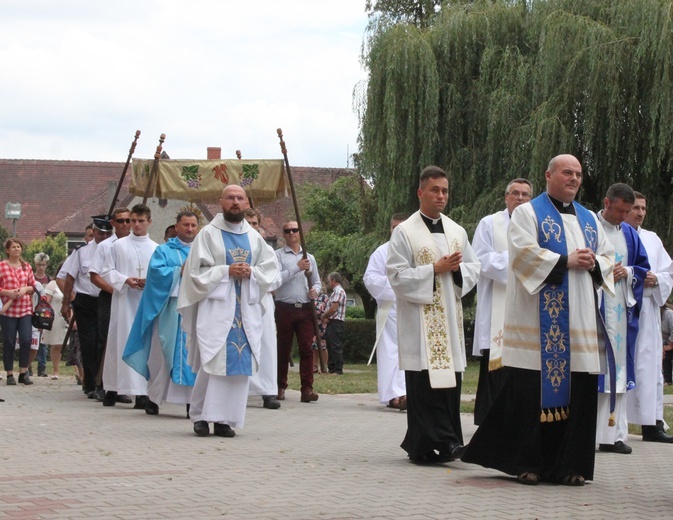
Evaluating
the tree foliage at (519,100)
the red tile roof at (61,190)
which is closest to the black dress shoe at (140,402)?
the tree foliage at (519,100)

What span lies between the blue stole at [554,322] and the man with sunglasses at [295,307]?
6.58m

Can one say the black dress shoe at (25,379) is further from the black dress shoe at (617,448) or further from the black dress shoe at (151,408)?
the black dress shoe at (617,448)

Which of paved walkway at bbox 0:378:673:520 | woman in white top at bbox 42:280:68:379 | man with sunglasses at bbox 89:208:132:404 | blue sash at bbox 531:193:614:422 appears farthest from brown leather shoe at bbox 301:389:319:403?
woman in white top at bbox 42:280:68:379

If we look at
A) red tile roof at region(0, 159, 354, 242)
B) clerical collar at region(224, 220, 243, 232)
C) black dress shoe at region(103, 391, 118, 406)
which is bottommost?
black dress shoe at region(103, 391, 118, 406)

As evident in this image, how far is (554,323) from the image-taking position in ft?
26.5

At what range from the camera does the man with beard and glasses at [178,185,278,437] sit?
1048 centimetres

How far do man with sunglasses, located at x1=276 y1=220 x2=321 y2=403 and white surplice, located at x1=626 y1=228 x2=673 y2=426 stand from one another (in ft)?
15.4

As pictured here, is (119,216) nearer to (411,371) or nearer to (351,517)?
(411,371)

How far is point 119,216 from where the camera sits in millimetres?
14461

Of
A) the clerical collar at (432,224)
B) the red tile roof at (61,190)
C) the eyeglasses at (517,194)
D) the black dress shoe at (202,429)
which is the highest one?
the red tile roof at (61,190)

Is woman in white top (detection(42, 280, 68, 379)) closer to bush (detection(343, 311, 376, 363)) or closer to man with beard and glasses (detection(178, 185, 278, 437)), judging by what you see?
bush (detection(343, 311, 376, 363))

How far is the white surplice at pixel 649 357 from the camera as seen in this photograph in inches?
428

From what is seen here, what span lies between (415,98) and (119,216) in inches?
510

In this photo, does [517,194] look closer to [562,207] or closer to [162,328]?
Result: [562,207]
